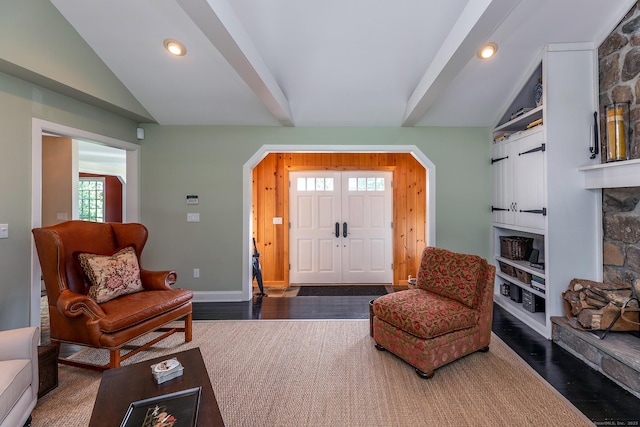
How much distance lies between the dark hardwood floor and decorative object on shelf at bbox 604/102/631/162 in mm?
1715

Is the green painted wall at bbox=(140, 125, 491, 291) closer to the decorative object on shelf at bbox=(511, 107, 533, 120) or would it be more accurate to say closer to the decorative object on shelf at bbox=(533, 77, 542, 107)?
the decorative object on shelf at bbox=(511, 107, 533, 120)

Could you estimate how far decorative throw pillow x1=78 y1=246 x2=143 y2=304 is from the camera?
2375 millimetres

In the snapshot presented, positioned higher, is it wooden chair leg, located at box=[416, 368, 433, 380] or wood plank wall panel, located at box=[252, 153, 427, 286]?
wood plank wall panel, located at box=[252, 153, 427, 286]

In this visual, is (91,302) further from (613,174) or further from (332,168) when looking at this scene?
(613,174)

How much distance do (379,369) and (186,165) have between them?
3.40 m

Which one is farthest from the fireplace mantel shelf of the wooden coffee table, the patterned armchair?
the wooden coffee table

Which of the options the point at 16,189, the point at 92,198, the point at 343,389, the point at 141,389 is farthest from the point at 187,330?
the point at 92,198

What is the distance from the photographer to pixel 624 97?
240cm

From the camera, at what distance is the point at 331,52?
2830mm

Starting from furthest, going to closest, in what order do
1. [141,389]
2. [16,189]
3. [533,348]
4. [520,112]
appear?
1. [520,112]
2. [533,348]
3. [16,189]
4. [141,389]

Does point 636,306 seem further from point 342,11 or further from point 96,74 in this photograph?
point 96,74

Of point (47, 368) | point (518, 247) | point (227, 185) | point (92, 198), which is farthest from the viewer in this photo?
point (92, 198)

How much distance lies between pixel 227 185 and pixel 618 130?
13.2ft

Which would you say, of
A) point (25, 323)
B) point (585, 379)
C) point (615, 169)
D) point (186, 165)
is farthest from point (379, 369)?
point (186, 165)
